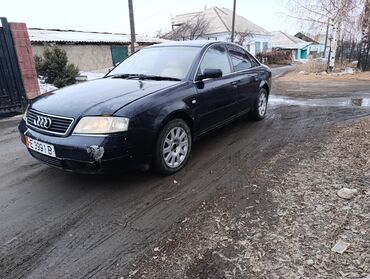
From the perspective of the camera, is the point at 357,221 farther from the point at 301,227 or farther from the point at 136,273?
the point at 136,273

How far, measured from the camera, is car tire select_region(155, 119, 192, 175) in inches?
145

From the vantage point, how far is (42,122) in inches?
137

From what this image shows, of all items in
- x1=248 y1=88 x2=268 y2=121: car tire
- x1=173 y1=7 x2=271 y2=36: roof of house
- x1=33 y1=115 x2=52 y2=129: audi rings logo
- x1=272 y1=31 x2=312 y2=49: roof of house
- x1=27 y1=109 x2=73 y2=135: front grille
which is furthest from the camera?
x1=272 y1=31 x2=312 y2=49: roof of house

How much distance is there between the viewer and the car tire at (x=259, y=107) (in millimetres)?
6227

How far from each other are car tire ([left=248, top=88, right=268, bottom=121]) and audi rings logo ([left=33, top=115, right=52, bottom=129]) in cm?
394

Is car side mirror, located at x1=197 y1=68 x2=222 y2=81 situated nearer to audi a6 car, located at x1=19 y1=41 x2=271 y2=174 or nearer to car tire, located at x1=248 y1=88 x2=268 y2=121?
audi a6 car, located at x1=19 y1=41 x2=271 y2=174

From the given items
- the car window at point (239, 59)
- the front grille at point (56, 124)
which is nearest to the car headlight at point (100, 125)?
the front grille at point (56, 124)

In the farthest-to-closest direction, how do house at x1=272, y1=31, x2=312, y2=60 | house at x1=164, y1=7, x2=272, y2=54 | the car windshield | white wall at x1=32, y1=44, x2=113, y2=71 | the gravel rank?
house at x1=272, y1=31, x2=312, y2=60 < house at x1=164, y1=7, x2=272, y2=54 < white wall at x1=32, y1=44, x2=113, y2=71 < the car windshield < the gravel

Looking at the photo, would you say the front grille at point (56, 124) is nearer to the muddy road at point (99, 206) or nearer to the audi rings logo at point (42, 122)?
the audi rings logo at point (42, 122)

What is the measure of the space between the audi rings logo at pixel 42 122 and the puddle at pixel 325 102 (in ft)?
21.6

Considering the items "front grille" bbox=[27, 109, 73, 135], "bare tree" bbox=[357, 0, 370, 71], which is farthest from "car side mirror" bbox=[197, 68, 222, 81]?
"bare tree" bbox=[357, 0, 370, 71]

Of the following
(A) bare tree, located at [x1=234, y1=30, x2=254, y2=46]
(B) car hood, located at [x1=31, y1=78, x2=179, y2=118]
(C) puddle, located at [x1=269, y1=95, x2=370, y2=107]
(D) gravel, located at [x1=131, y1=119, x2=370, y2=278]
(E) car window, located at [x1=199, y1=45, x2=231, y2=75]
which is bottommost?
(C) puddle, located at [x1=269, y1=95, x2=370, y2=107]

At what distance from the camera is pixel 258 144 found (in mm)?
5102

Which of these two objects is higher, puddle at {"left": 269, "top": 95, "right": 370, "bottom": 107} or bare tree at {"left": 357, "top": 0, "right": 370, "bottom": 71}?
bare tree at {"left": 357, "top": 0, "right": 370, "bottom": 71}
